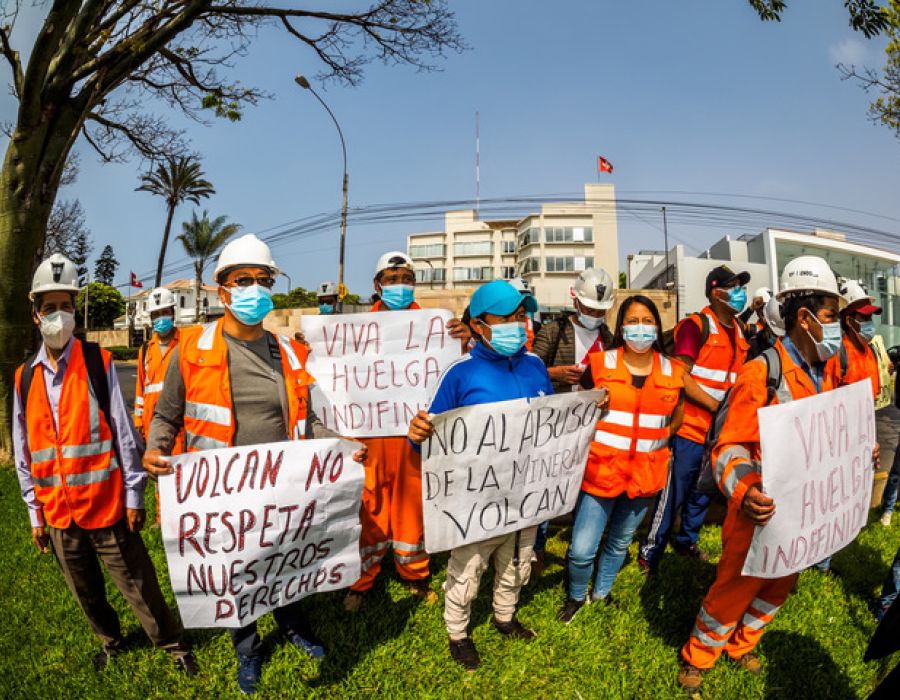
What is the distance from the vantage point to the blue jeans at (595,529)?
358cm

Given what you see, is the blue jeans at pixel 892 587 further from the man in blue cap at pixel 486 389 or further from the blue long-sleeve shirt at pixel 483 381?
the blue long-sleeve shirt at pixel 483 381

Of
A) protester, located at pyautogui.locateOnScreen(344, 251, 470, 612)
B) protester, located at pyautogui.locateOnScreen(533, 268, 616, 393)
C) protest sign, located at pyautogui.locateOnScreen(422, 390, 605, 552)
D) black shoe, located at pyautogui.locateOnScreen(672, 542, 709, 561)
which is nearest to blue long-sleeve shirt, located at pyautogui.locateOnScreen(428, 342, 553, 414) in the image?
protest sign, located at pyautogui.locateOnScreen(422, 390, 605, 552)

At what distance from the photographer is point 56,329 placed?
3096 mm

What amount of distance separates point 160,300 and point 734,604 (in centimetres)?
556

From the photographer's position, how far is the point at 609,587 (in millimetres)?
3875

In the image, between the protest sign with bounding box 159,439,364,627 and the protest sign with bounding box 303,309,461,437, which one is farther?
the protest sign with bounding box 303,309,461,437

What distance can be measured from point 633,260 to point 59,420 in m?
54.1

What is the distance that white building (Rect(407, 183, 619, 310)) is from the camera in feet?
245

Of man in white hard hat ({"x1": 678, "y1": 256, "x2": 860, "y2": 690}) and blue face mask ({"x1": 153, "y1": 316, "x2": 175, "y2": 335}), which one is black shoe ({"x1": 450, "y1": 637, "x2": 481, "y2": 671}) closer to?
man in white hard hat ({"x1": 678, "y1": 256, "x2": 860, "y2": 690})

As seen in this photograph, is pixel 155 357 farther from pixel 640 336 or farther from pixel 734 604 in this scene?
pixel 734 604

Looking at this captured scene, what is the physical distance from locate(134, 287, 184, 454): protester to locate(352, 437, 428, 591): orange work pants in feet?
6.80

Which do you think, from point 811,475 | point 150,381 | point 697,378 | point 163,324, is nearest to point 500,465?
point 811,475

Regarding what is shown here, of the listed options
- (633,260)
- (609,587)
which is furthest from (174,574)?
(633,260)

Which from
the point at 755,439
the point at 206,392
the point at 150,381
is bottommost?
the point at 755,439
